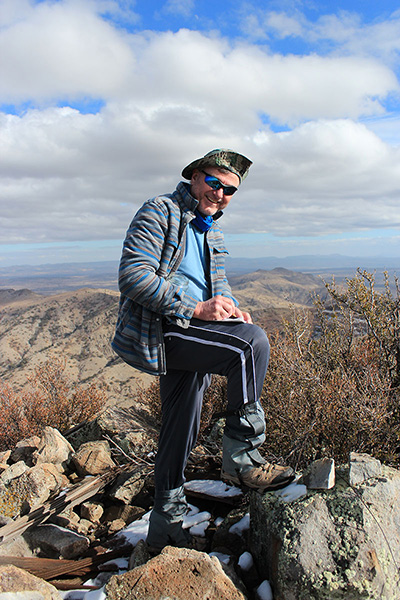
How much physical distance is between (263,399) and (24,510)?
248cm

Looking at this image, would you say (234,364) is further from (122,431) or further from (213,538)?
(122,431)

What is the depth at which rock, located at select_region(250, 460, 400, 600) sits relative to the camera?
192 centimetres

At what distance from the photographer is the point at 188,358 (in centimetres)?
231

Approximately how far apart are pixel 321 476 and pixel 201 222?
1.68 meters

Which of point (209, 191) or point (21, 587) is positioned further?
point (209, 191)

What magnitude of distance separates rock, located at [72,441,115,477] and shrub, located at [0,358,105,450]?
98.0 inches

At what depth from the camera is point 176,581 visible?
77.2 inches

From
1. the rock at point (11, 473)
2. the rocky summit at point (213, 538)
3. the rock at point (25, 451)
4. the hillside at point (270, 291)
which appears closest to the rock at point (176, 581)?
the rocky summit at point (213, 538)

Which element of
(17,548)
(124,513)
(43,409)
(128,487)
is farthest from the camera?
(43,409)

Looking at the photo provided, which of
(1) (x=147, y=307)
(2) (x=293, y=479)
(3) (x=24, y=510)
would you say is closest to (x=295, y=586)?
(2) (x=293, y=479)

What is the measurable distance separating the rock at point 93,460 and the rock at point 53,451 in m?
0.18

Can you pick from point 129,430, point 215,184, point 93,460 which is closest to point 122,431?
point 129,430

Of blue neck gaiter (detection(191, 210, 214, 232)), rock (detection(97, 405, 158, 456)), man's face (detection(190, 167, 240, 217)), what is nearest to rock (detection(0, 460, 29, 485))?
rock (detection(97, 405, 158, 456))

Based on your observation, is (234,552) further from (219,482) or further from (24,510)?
(24,510)
